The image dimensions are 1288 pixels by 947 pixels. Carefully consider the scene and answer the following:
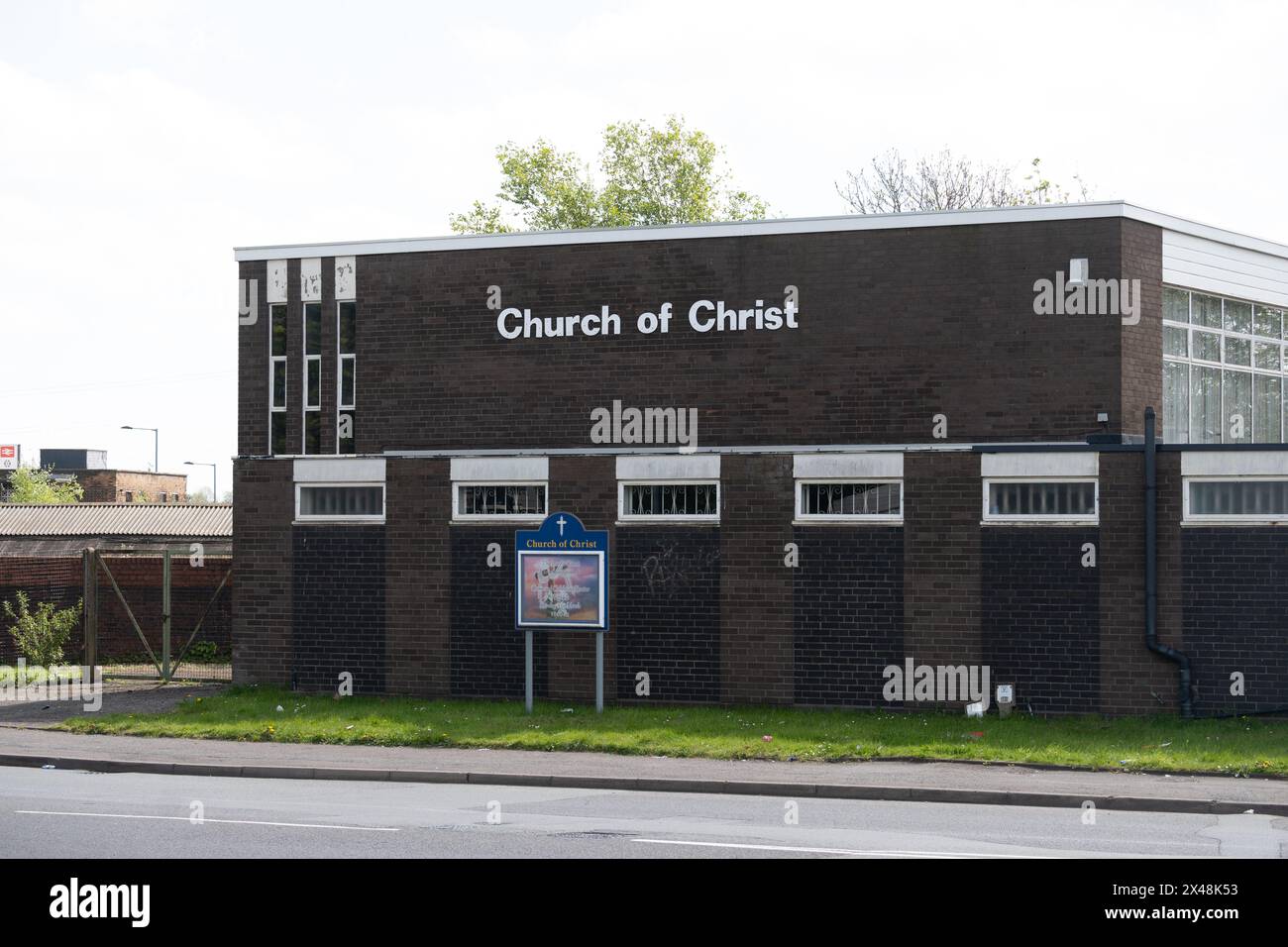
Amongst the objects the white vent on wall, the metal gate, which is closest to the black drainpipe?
the white vent on wall

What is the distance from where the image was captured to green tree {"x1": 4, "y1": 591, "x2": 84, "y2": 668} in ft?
87.5

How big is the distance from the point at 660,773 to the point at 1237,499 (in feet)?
28.8

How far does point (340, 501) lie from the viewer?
23375 millimetres

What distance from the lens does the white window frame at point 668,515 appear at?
70.5ft

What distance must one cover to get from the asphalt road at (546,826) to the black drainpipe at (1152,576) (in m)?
5.39

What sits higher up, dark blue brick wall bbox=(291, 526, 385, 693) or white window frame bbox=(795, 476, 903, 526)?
white window frame bbox=(795, 476, 903, 526)

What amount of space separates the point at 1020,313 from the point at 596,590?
23.3ft

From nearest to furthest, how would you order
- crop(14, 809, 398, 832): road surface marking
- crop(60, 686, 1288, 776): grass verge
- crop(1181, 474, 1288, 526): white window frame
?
crop(14, 809, 398, 832): road surface marking
crop(60, 686, 1288, 776): grass verge
crop(1181, 474, 1288, 526): white window frame

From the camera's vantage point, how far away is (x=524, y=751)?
18688mm

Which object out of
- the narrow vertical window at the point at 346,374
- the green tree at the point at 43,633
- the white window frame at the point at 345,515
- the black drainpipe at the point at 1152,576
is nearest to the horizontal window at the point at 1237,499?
the black drainpipe at the point at 1152,576

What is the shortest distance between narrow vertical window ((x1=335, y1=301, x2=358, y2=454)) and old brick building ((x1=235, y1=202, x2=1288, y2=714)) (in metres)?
0.04

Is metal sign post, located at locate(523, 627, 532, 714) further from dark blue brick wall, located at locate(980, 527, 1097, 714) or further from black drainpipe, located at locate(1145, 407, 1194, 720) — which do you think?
black drainpipe, located at locate(1145, 407, 1194, 720)
